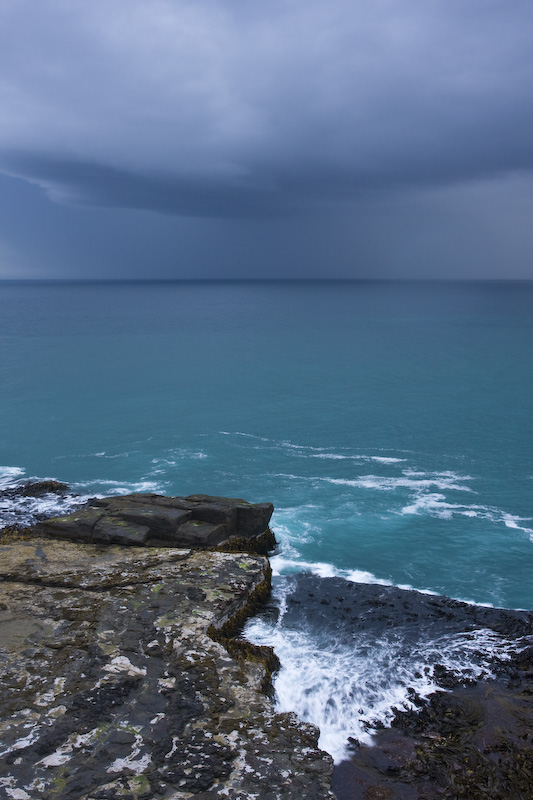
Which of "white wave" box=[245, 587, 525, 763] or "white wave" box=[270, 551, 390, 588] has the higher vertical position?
"white wave" box=[245, 587, 525, 763]

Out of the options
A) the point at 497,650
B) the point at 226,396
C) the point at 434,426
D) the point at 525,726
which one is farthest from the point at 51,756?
the point at 226,396

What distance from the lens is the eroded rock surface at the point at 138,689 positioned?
13258 millimetres

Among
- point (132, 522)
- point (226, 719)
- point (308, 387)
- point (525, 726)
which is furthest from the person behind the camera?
point (308, 387)

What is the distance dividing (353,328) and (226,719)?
130019 mm

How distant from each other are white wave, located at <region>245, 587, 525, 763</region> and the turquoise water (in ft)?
16.0

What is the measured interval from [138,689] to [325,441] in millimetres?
33061

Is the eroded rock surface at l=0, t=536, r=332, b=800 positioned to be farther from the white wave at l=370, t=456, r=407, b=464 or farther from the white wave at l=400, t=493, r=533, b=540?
the white wave at l=370, t=456, r=407, b=464

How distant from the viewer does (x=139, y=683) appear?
16453 millimetres

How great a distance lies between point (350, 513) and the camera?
1346 inches

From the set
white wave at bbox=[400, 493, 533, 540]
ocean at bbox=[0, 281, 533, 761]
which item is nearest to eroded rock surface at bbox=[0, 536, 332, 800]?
ocean at bbox=[0, 281, 533, 761]

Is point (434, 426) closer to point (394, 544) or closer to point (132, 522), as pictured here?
point (394, 544)

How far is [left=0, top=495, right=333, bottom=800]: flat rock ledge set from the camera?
1328 cm

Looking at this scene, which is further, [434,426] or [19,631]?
[434,426]

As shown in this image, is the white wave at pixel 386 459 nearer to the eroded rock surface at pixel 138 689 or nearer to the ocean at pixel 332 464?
the ocean at pixel 332 464
